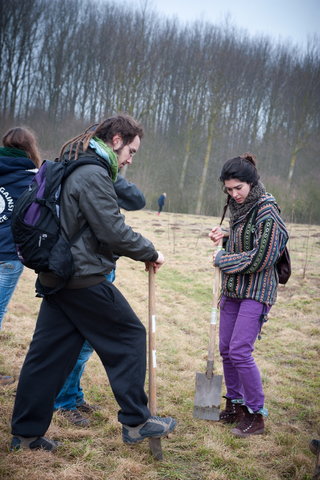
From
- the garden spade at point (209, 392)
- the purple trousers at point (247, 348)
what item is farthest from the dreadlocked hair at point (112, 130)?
the purple trousers at point (247, 348)

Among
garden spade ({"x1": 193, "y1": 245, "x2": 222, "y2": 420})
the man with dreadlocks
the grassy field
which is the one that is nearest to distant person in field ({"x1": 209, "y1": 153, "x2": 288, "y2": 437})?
garden spade ({"x1": 193, "y1": 245, "x2": 222, "y2": 420})

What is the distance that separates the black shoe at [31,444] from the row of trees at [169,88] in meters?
24.8

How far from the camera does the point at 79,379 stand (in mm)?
3436

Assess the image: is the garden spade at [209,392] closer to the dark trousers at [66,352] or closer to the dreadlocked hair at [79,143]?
the dark trousers at [66,352]

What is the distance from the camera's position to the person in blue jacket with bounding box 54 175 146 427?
3.23 m

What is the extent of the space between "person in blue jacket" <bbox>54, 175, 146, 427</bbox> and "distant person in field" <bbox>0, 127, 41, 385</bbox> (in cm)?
94

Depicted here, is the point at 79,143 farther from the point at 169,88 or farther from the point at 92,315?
the point at 169,88

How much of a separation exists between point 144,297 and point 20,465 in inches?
213

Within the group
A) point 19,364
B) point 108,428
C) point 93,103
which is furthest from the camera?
point 93,103

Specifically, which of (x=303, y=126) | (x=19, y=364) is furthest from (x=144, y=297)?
(x=303, y=126)

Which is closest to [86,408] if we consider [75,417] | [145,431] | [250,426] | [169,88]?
[75,417]

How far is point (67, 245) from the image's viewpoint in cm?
251

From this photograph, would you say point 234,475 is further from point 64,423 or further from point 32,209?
point 32,209

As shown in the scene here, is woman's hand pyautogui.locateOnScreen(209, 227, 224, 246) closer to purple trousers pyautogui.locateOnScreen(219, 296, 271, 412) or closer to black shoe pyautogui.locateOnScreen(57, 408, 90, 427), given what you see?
purple trousers pyautogui.locateOnScreen(219, 296, 271, 412)
